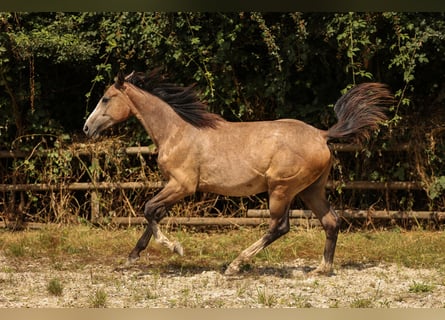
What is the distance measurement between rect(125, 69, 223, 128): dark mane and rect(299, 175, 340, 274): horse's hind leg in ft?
3.83

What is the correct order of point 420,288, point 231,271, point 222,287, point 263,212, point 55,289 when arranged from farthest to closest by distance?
point 263,212, point 231,271, point 222,287, point 420,288, point 55,289

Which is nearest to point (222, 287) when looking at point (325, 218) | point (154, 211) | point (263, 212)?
point (154, 211)

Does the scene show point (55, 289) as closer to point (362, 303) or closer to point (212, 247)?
point (362, 303)

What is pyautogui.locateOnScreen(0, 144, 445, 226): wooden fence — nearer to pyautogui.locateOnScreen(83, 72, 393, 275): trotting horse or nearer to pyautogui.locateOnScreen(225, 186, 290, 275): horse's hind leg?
pyautogui.locateOnScreen(83, 72, 393, 275): trotting horse

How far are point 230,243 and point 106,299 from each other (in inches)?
118

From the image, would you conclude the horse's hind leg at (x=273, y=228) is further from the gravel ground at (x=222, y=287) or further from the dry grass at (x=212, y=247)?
the dry grass at (x=212, y=247)

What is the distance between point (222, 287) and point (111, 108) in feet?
7.21

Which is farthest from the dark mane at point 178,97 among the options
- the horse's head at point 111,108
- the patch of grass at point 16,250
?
the patch of grass at point 16,250

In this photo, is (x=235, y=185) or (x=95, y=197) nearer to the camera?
(x=235, y=185)

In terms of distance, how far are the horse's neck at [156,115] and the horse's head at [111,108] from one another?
0.07 meters

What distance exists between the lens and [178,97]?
6605mm

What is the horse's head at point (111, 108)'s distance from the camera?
6.58 meters

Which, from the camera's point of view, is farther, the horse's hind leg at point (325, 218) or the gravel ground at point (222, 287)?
the horse's hind leg at point (325, 218)

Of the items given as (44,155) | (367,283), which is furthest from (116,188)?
(367,283)
